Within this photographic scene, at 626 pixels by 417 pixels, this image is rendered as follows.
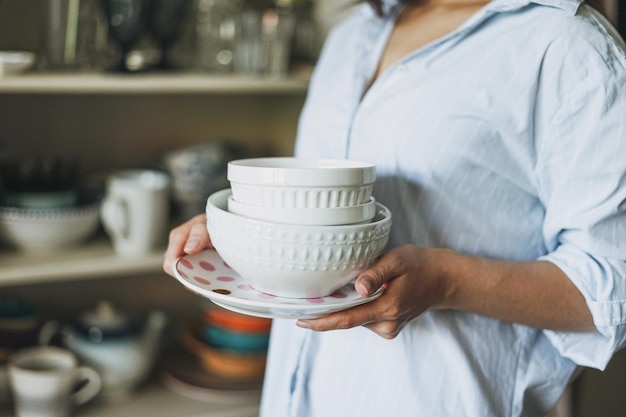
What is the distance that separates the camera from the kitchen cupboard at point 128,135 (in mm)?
1316

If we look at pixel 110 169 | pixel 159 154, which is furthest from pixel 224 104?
pixel 110 169

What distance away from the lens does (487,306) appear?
809 mm

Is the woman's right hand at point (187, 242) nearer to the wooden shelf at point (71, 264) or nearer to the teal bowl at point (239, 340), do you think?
the wooden shelf at point (71, 264)

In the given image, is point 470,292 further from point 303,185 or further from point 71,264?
point 71,264

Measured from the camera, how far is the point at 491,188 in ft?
2.71

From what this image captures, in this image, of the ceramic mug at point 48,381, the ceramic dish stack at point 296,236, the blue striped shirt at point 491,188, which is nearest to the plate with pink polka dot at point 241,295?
the ceramic dish stack at point 296,236

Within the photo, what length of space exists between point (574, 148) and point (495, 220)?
13 centimetres

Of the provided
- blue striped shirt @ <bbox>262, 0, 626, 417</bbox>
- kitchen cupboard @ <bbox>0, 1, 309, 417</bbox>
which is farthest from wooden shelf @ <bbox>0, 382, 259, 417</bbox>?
blue striped shirt @ <bbox>262, 0, 626, 417</bbox>

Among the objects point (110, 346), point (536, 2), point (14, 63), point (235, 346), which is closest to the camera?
point (536, 2)

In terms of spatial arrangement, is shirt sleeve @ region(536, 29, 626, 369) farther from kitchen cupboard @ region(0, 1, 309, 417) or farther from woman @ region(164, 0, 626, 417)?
kitchen cupboard @ region(0, 1, 309, 417)

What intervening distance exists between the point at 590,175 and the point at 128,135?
1086mm

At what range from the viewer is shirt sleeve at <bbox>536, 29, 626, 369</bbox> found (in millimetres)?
751

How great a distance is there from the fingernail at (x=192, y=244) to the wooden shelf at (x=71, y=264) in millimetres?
599

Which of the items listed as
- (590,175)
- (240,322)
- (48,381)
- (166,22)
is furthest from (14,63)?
(590,175)
